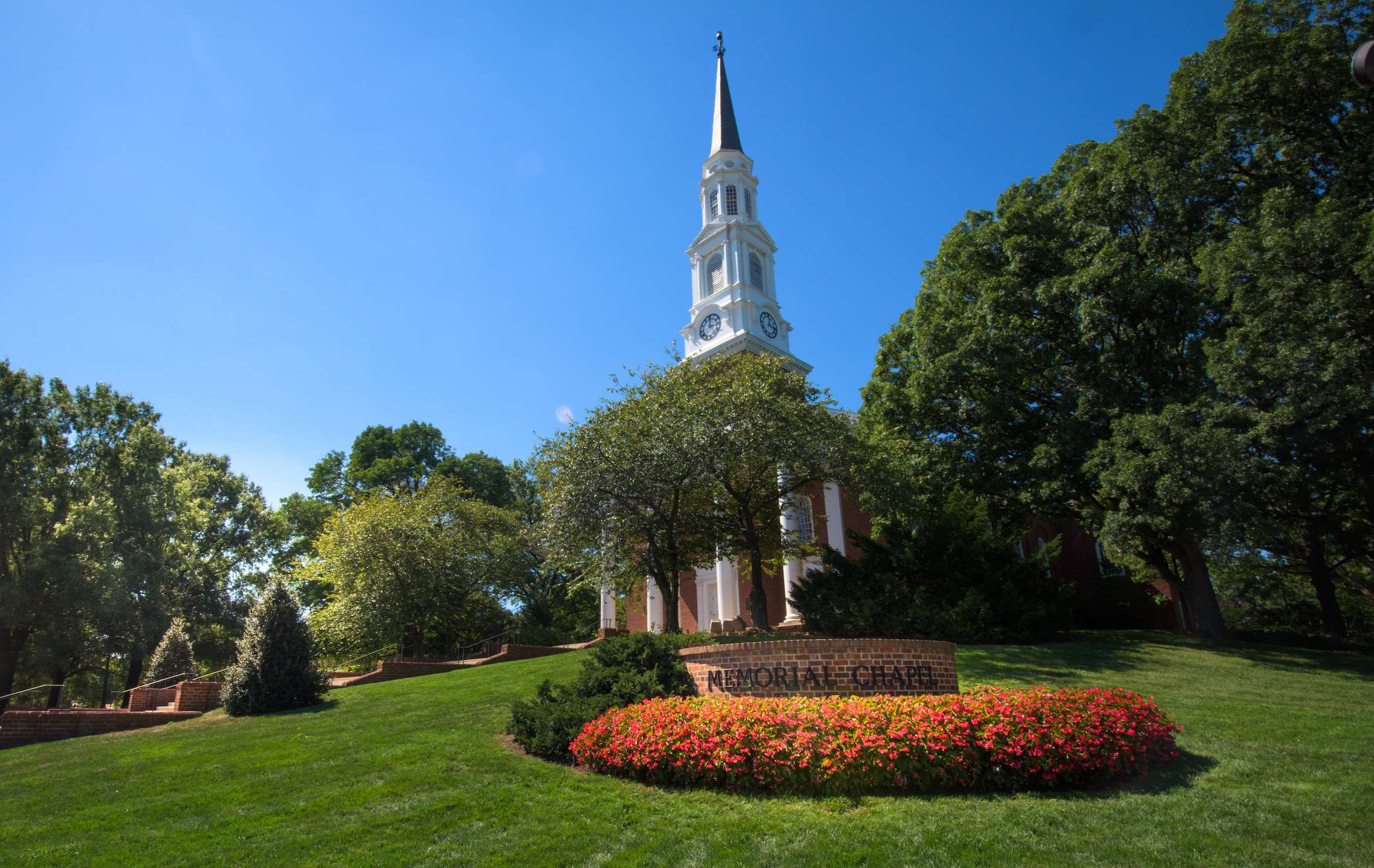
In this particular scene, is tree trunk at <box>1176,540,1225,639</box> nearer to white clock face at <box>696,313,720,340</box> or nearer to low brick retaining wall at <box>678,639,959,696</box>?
low brick retaining wall at <box>678,639,959,696</box>

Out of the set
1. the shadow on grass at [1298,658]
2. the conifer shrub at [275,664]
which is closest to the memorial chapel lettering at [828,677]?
the conifer shrub at [275,664]

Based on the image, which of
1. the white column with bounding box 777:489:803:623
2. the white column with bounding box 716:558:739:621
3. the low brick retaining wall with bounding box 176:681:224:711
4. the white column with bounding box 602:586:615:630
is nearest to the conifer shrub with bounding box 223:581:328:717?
the low brick retaining wall with bounding box 176:681:224:711

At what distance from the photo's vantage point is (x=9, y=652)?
25.4 metres

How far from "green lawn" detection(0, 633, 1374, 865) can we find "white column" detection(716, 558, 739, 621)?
19458 mm

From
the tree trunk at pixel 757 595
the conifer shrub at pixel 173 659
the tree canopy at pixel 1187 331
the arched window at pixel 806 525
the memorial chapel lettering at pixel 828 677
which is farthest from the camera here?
the arched window at pixel 806 525

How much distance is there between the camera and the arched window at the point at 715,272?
40438 mm

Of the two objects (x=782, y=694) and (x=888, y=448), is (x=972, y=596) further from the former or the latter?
(x=782, y=694)

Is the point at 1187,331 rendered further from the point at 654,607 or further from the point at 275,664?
the point at 654,607

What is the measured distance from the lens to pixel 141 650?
90.5 feet

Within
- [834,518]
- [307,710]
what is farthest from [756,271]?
[307,710]

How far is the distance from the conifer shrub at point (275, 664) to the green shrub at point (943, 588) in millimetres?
12894

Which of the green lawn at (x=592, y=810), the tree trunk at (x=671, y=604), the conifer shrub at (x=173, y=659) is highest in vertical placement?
the tree trunk at (x=671, y=604)

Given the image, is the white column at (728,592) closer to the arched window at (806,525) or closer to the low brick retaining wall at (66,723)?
the arched window at (806,525)

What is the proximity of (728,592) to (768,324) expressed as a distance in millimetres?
14908
